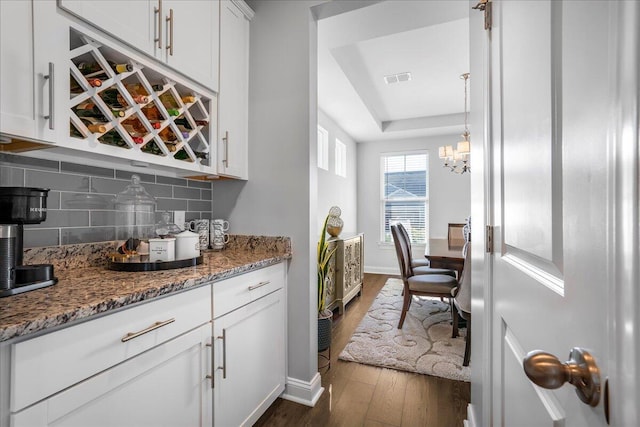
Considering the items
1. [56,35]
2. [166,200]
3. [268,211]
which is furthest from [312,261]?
[56,35]

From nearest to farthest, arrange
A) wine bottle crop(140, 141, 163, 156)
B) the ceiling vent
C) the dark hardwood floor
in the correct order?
wine bottle crop(140, 141, 163, 156), the dark hardwood floor, the ceiling vent

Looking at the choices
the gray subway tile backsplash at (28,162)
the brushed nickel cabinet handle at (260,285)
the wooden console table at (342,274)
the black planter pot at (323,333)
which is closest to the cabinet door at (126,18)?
the gray subway tile backsplash at (28,162)

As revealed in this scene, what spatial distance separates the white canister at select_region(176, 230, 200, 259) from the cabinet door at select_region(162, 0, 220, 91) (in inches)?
32.6

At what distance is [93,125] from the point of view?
121cm

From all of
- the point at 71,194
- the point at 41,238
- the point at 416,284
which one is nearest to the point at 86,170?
the point at 71,194

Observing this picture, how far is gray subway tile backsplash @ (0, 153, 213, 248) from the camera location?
1234 mm

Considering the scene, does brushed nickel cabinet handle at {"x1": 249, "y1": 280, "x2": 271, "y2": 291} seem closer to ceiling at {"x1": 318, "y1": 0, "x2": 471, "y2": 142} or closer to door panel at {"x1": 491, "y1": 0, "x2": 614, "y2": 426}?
door panel at {"x1": 491, "y1": 0, "x2": 614, "y2": 426}

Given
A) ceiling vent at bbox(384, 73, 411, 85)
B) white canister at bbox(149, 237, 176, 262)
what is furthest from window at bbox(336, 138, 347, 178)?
white canister at bbox(149, 237, 176, 262)

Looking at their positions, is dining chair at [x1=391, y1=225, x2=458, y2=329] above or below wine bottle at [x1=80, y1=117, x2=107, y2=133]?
below

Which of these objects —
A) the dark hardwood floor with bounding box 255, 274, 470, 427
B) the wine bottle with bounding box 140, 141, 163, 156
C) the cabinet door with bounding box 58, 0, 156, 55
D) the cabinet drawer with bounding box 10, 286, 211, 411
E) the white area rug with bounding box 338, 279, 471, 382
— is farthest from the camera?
the white area rug with bounding box 338, 279, 471, 382

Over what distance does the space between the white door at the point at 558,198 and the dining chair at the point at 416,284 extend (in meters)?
1.93

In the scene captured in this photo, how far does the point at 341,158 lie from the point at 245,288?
160 inches

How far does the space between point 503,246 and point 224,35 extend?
6.06ft

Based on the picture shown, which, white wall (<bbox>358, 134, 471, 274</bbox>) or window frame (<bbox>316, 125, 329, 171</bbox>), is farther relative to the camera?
white wall (<bbox>358, 134, 471, 274</bbox>)
